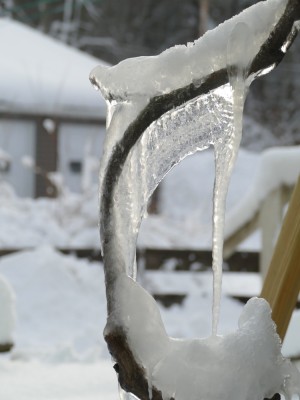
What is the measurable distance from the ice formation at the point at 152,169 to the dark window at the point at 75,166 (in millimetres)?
12596

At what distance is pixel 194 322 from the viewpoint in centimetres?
542

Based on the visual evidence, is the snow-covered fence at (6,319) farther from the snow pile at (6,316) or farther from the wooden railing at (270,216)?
the wooden railing at (270,216)

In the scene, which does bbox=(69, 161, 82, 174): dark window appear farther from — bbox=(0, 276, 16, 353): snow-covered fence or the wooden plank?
the wooden plank

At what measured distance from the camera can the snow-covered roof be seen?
476 inches

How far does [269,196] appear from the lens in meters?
3.68

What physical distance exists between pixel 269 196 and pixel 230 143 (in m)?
2.73

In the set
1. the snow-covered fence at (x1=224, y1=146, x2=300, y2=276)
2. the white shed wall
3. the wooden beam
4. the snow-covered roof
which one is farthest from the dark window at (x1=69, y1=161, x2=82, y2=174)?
the snow-covered fence at (x1=224, y1=146, x2=300, y2=276)

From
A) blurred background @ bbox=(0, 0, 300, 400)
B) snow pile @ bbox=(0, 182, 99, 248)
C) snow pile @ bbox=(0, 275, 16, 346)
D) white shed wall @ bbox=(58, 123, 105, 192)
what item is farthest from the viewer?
white shed wall @ bbox=(58, 123, 105, 192)

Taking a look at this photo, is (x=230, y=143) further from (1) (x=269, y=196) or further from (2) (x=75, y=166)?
(2) (x=75, y=166)

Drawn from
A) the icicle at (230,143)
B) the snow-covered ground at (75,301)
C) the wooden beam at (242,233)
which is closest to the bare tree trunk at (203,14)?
the snow-covered ground at (75,301)

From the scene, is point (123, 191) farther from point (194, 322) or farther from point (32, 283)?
point (32, 283)

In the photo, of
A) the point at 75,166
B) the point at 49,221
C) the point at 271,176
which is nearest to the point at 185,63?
the point at 271,176

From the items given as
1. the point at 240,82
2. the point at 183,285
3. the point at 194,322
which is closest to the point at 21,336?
the point at 194,322

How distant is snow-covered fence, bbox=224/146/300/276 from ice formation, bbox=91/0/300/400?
8.37 feet
